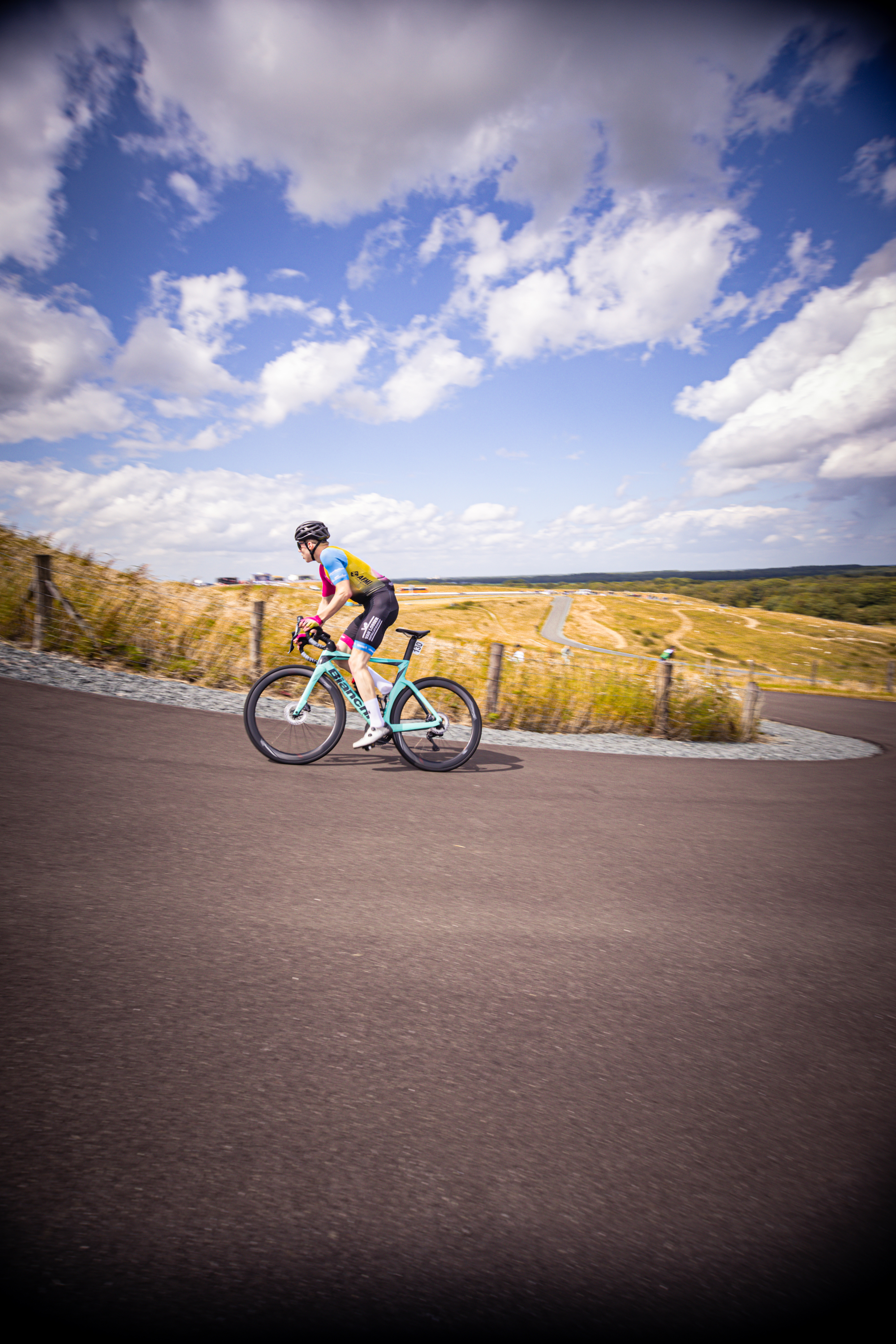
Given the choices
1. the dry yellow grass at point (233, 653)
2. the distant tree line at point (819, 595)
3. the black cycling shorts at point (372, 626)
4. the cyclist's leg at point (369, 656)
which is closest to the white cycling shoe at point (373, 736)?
the cyclist's leg at point (369, 656)

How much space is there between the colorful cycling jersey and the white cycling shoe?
134 centimetres

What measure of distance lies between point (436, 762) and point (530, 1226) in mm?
5050

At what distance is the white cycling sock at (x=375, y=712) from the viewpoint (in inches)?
253

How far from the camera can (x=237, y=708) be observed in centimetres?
850

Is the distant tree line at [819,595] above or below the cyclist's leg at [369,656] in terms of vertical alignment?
above

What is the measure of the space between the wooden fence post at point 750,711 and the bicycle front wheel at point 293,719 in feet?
30.5

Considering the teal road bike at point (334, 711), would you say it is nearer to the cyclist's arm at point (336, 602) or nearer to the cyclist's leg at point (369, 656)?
the cyclist's leg at point (369, 656)

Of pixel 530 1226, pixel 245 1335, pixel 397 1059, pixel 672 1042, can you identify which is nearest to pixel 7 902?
pixel 397 1059

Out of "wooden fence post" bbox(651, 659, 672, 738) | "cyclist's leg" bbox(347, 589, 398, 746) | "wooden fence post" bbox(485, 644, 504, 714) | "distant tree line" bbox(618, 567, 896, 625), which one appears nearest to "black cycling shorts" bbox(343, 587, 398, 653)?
"cyclist's leg" bbox(347, 589, 398, 746)

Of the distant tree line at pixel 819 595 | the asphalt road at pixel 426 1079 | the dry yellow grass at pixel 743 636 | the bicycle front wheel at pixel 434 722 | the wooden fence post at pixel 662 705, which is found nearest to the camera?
the asphalt road at pixel 426 1079

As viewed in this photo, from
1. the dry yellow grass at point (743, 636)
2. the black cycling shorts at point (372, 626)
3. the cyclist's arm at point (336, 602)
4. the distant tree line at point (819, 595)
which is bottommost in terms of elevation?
the dry yellow grass at point (743, 636)

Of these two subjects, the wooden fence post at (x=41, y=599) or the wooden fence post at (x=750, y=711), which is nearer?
the wooden fence post at (x=41, y=599)

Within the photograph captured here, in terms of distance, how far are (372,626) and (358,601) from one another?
1.13 ft

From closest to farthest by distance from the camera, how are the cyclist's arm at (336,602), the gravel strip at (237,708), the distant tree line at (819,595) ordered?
the cyclist's arm at (336,602), the gravel strip at (237,708), the distant tree line at (819,595)
